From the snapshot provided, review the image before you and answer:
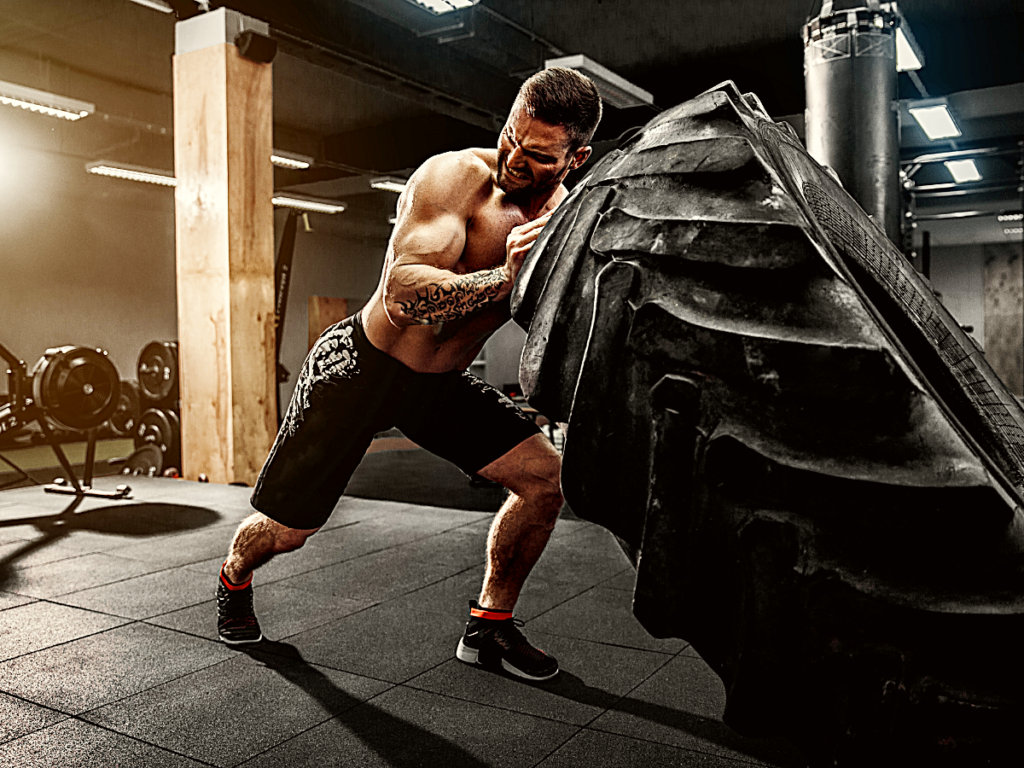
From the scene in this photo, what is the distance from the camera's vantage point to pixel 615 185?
53cm

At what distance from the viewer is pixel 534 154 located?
1.22m

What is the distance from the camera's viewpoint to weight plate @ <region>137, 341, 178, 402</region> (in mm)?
5629

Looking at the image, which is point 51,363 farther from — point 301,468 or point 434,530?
point 301,468

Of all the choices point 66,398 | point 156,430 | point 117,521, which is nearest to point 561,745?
point 117,521

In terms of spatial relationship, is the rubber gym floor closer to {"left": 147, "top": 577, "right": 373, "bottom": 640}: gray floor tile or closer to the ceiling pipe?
{"left": 147, "top": 577, "right": 373, "bottom": 640}: gray floor tile

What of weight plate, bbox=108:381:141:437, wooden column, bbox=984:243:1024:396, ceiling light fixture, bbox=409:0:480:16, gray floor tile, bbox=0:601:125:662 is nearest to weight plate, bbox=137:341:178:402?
weight plate, bbox=108:381:141:437

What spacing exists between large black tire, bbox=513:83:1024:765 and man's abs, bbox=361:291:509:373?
118 centimetres

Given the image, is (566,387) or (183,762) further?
(183,762)

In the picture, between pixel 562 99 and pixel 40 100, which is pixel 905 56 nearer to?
pixel 562 99

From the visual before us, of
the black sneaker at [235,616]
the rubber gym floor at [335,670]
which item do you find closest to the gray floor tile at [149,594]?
the rubber gym floor at [335,670]

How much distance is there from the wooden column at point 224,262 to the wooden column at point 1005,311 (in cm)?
1309

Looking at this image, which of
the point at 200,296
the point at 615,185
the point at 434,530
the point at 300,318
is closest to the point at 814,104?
the point at 434,530

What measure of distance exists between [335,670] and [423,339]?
0.72 metres

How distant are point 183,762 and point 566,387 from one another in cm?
115
